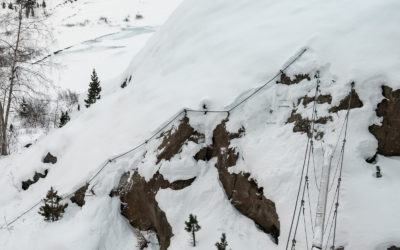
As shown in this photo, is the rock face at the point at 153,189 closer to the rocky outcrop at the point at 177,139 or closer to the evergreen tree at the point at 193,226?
the rocky outcrop at the point at 177,139

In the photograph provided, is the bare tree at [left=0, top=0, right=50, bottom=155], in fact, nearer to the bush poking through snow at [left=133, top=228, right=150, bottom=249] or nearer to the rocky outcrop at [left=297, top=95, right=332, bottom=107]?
the bush poking through snow at [left=133, top=228, right=150, bottom=249]

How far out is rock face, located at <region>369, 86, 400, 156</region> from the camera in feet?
16.0

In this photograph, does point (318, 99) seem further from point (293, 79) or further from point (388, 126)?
point (388, 126)

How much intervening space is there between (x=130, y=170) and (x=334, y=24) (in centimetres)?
468

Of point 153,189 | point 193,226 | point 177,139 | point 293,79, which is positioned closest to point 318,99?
point 293,79

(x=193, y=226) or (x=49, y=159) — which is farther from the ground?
(x=193, y=226)

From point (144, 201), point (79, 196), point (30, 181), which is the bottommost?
point (30, 181)

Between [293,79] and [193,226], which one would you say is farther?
[293,79]

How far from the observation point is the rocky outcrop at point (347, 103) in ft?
17.0

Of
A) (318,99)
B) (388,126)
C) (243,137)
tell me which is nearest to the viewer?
(388,126)

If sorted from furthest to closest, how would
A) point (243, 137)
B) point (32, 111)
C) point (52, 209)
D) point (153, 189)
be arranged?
point (32, 111) < point (52, 209) < point (153, 189) < point (243, 137)

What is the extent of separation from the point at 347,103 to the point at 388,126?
665 mm

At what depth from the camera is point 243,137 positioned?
566cm

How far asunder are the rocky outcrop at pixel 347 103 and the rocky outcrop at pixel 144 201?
2.60 metres
